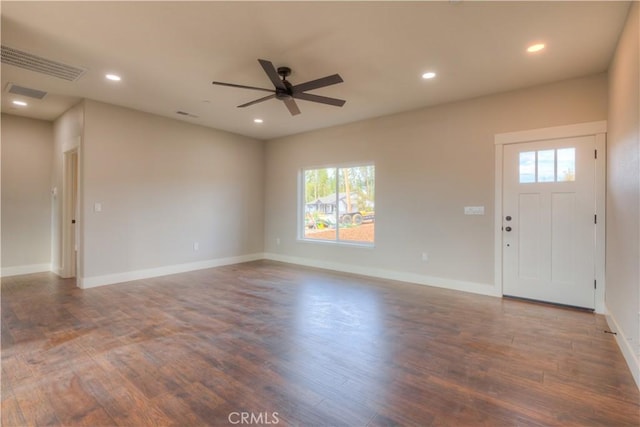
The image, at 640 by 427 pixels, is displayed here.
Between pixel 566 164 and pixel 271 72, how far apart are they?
3.79 m

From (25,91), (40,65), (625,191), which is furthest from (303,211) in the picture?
(625,191)

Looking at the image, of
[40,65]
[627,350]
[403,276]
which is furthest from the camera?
[403,276]

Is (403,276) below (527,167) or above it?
below

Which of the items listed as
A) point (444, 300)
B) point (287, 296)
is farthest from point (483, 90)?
point (287, 296)

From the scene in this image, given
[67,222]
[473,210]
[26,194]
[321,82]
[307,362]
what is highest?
[321,82]

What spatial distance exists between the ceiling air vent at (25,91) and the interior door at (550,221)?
6.70 meters

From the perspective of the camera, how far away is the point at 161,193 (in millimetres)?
5578

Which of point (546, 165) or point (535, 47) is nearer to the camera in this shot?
point (535, 47)

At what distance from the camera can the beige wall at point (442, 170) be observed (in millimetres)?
4020

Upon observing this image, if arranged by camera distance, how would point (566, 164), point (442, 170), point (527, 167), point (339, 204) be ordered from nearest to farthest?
1. point (566, 164)
2. point (527, 167)
3. point (442, 170)
4. point (339, 204)

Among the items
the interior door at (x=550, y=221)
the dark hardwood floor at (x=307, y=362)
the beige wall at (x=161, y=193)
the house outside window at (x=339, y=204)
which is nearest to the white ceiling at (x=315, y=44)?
the beige wall at (x=161, y=193)

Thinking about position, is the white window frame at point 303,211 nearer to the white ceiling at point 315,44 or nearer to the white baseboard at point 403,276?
the white baseboard at point 403,276

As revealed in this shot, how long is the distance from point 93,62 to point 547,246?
5.96m

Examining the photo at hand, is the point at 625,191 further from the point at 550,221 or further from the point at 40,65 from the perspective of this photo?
the point at 40,65
